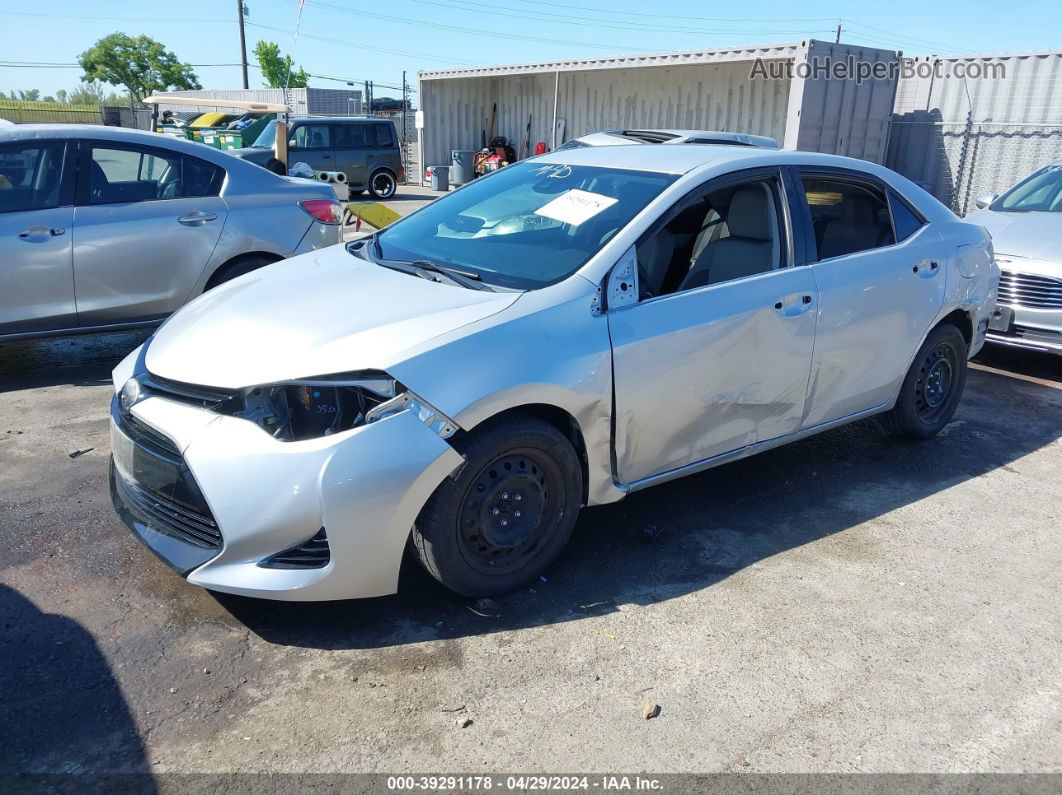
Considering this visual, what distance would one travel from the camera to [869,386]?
4648 mm

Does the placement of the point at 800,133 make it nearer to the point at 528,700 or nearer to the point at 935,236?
the point at 935,236

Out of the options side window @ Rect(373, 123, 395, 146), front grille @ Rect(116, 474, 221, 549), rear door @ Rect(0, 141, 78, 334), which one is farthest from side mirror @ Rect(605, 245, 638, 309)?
side window @ Rect(373, 123, 395, 146)

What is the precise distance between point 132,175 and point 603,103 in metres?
16.2

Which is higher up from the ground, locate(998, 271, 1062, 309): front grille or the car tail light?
the car tail light

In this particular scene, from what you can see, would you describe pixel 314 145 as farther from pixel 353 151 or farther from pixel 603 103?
pixel 603 103

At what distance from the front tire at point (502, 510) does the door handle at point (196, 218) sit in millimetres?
3947

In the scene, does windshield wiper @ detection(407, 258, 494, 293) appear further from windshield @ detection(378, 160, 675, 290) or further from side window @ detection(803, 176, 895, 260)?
side window @ detection(803, 176, 895, 260)

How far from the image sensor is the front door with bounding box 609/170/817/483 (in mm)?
3533

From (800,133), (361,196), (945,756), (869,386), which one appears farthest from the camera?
(361,196)

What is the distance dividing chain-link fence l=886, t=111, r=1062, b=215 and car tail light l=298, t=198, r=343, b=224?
404 inches

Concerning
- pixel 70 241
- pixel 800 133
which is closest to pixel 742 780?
pixel 70 241

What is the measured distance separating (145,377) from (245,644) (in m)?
1.10

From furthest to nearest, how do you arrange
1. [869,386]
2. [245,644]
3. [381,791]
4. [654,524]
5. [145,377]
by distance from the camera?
[869,386], [654,524], [145,377], [245,644], [381,791]

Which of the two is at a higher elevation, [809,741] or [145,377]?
[145,377]
